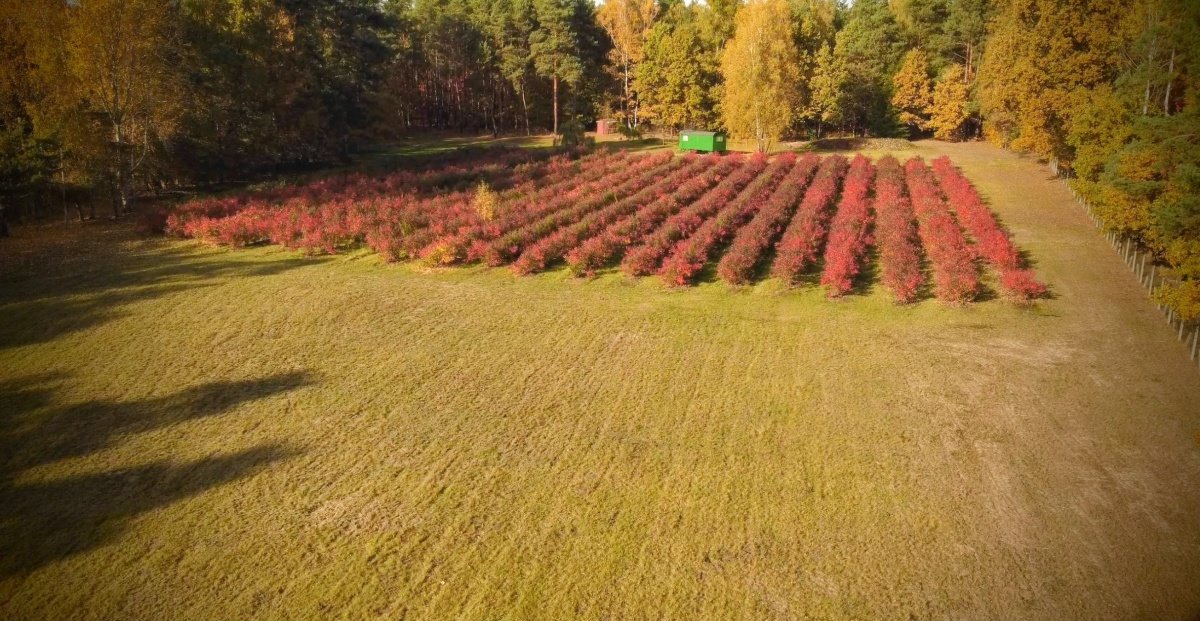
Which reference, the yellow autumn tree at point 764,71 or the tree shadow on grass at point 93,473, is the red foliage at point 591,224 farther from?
the yellow autumn tree at point 764,71

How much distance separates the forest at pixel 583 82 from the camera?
22250mm

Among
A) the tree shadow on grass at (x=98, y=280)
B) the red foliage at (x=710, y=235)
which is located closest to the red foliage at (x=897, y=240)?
the red foliage at (x=710, y=235)

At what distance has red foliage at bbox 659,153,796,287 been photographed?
19016mm

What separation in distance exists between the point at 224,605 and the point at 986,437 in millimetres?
12352

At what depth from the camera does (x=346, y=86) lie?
4397 centimetres

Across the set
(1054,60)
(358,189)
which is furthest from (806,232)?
(358,189)

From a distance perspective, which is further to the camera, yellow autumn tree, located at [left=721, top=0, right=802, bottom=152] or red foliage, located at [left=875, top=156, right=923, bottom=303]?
yellow autumn tree, located at [left=721, top=0, right=802, bottom=152]

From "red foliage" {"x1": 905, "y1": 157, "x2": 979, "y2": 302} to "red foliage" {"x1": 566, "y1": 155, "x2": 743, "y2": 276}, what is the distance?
32.5ft

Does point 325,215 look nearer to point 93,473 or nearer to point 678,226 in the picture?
point 678,226

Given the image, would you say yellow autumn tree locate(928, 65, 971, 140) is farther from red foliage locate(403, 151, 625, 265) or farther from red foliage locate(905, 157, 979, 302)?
red foliage locate(403, 151, 625, 265)

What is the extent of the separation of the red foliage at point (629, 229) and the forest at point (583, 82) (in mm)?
14646

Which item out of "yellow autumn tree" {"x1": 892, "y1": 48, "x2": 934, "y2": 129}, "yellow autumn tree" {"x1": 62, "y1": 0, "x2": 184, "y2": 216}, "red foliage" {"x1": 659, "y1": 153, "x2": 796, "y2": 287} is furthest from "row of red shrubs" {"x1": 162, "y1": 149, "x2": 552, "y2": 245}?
"yellow autumn tree" {"x1": 892, "y1": 48, "x2": 934, "y2": 129}

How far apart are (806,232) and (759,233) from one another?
1.63 m

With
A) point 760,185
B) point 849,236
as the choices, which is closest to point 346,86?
point 760,185
